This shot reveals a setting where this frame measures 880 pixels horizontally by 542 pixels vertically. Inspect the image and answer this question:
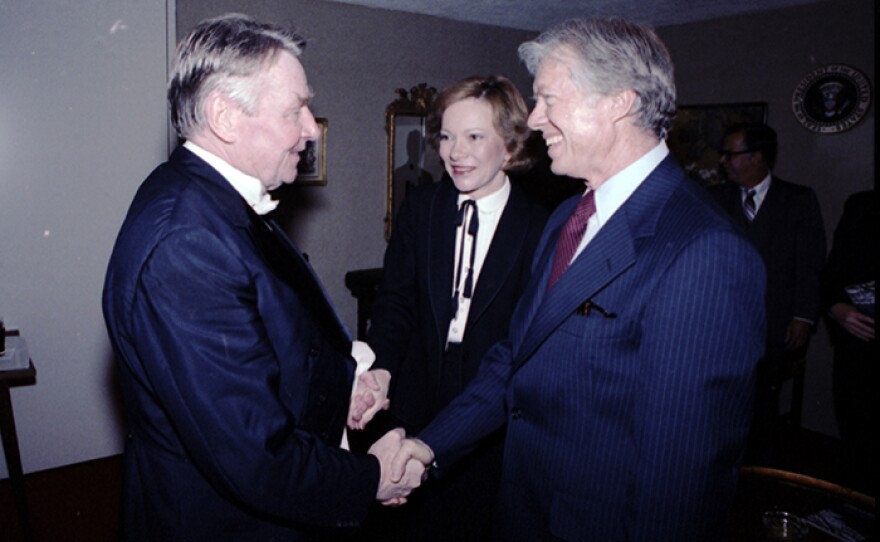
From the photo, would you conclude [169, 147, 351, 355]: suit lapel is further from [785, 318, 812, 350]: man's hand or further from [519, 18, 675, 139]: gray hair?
[785, 318, 812, 350]: man's hand

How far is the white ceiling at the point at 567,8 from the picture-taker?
425 cm

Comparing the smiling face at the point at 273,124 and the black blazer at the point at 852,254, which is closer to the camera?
the smiling face at the point at 273,124

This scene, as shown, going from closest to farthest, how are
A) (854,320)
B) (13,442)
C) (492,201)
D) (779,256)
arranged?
1. (492,201)
2. (13,442)
3. (854,320)
4. (779,256)

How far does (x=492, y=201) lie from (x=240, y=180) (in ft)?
3.64

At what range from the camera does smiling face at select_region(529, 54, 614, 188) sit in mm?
1395

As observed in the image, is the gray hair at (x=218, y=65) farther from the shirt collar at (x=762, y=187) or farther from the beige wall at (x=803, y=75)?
the beige wall at (x=803, y=75)

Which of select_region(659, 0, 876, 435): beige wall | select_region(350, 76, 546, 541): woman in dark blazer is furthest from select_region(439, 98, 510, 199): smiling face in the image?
select_region(659, 0, 876, 435): beige wall

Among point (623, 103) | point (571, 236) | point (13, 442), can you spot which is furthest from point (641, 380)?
point (13, 442)

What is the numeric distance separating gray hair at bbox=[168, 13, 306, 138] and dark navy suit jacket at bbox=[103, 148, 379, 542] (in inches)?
4.5

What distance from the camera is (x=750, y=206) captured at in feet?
13.0

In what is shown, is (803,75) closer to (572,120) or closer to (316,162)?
(316,162)

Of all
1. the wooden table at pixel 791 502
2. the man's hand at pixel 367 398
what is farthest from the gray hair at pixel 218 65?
the wooden table at pixel 791 502

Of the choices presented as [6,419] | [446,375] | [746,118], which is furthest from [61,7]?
[746,118]

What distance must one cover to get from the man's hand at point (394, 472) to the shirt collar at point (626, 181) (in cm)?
86
